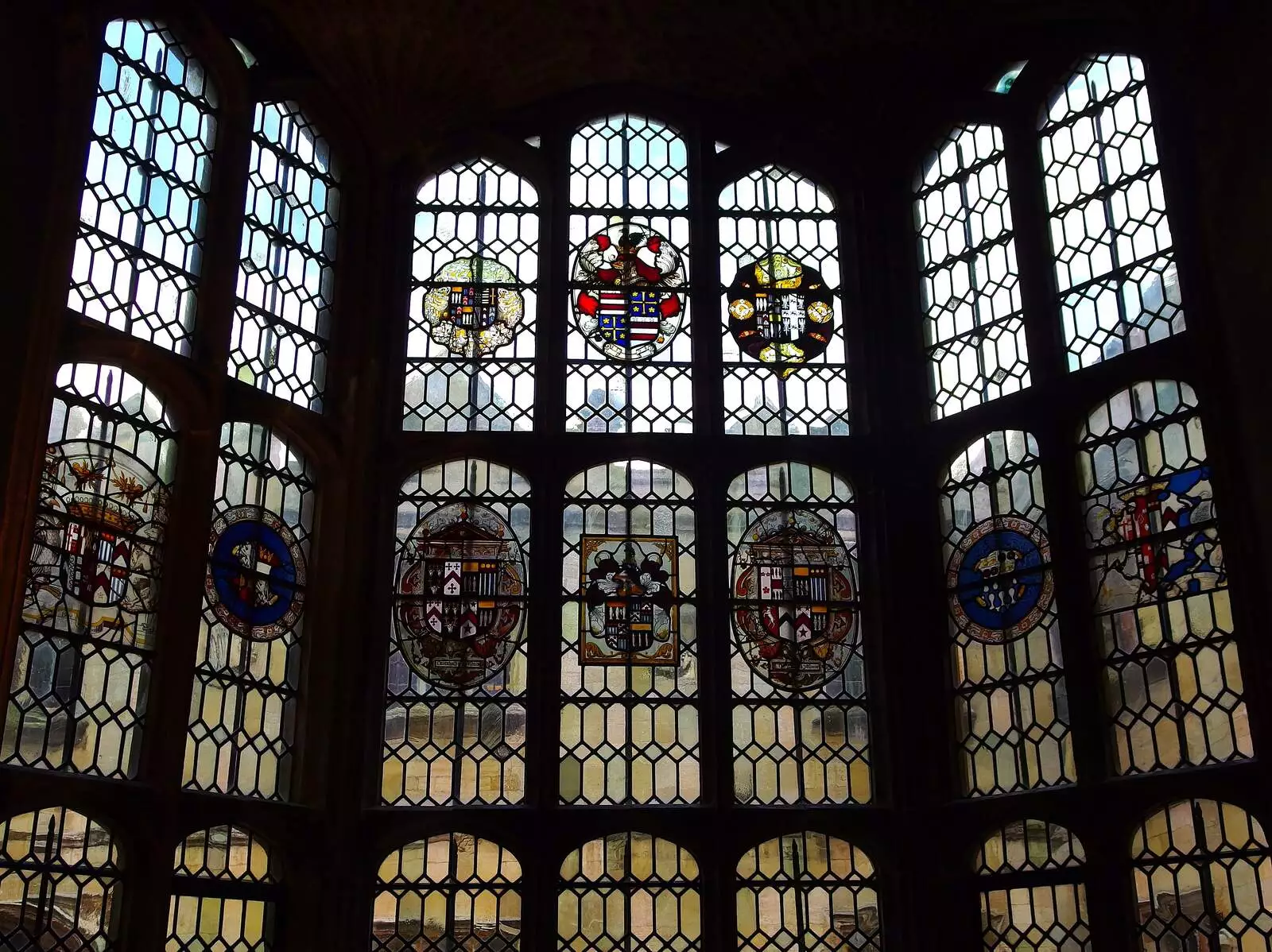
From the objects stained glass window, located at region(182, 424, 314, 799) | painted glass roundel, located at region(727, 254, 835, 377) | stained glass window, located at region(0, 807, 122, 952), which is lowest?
stained glass window, located at region(0, 807, 122, 952)

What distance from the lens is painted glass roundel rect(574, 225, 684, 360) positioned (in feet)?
40.5

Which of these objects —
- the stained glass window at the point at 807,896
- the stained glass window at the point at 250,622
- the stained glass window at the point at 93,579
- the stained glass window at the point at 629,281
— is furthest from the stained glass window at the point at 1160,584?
the stained glass window at the point at 93,579

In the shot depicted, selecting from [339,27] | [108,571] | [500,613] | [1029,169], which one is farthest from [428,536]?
[1029,169]

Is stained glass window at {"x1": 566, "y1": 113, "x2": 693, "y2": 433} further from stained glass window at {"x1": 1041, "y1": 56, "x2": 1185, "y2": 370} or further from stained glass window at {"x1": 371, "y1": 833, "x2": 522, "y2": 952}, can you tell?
stained glass window at {"x1": 371, "y1": 833, "x2": 522, "y2": 952}

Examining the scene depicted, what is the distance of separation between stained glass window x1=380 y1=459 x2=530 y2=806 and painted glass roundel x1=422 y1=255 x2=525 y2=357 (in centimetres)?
114

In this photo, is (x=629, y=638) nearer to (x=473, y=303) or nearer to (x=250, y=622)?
(x=250, y=622)

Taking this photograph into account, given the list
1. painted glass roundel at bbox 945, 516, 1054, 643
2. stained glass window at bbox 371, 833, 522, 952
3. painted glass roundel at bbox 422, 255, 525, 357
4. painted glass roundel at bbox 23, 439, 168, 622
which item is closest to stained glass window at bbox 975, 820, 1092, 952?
painted glass roundel at bbox 945, 516, 1054, 643

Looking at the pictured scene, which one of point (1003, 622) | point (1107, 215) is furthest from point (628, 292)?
point (1003, 622)

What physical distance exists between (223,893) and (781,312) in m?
6.41

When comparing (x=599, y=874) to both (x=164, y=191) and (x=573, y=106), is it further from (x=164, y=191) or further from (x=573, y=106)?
(x=573, y=106)

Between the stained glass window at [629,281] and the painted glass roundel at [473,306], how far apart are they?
1.77ft

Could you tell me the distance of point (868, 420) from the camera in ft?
39.1

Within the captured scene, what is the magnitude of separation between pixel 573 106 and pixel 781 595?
5049 millimetres

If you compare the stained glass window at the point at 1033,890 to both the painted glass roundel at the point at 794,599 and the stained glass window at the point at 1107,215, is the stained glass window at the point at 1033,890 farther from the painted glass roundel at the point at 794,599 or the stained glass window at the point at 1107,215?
the stained glass window at the point at 1107,215
